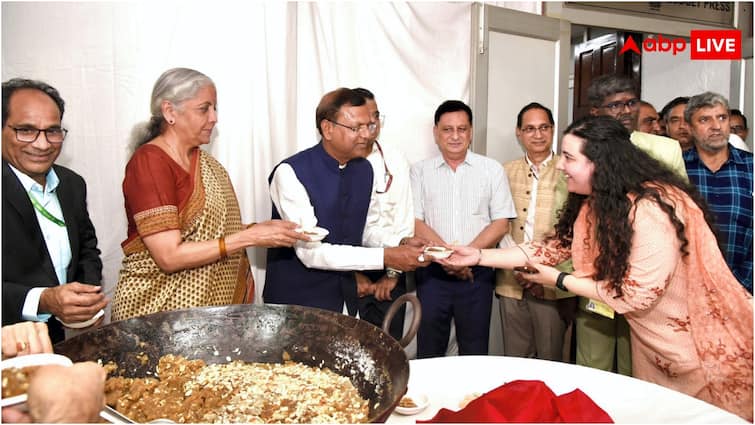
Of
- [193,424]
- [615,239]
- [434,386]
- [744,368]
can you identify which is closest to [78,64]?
[193,424]

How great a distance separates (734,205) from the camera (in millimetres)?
2998

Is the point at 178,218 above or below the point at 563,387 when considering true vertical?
above

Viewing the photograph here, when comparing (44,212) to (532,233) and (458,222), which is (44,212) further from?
(532,233)

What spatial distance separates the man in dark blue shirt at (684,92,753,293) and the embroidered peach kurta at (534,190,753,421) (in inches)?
49.8

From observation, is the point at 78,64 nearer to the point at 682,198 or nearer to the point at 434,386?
the point at 434,386

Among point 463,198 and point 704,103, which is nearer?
point 704,103

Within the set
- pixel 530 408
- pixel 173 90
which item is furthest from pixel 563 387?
pixel 173 90

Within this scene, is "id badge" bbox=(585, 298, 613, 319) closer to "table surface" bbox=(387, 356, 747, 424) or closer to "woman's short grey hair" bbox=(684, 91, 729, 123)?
"table surface" bbox=(387, 356, 747, 424)

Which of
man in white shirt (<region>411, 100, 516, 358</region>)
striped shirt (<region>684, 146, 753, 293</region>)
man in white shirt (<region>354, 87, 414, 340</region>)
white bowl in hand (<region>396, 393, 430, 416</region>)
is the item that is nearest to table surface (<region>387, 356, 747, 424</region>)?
white bowl in hand (<region>396, 393, 430, 416</region>)

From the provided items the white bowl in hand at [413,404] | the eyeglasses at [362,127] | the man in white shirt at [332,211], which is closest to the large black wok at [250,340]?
the white bowl in hand at [413,404]

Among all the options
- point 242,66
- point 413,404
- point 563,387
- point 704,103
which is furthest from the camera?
point 704,103

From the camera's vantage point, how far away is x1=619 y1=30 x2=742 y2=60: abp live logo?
4789mm

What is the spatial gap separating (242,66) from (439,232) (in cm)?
146

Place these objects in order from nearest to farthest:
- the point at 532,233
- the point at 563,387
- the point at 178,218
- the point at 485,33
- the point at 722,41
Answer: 1. the point at 563,387
2. the point at 178,218
3. the point at 532,233
4. the point at 485,33
5. the point at 722,41
